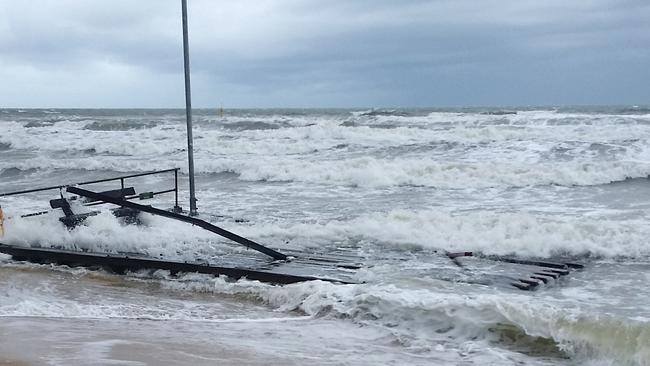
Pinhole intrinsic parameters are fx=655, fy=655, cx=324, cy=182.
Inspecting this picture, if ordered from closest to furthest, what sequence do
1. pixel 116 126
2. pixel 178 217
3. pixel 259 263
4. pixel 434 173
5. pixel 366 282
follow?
pixel 366 282
pixel 178 217
pixel 259 263
pixel 434 173
pixel 116 126

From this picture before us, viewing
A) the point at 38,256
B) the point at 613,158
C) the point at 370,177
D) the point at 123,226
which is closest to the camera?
the point at 38,256

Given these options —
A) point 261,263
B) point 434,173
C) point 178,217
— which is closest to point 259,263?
point 261,263

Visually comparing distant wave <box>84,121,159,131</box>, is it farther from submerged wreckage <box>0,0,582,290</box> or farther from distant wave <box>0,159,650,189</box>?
submerged wreckage <box>0,0,582,290</box>

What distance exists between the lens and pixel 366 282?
310 inches

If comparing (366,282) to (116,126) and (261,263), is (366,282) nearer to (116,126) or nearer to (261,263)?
(261,263)

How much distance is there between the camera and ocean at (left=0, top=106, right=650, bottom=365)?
5652 mm

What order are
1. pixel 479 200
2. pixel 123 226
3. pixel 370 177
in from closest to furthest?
pixel 123 226
pixel 479 200
pixel 370 177

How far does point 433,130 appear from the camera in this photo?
1492 inches

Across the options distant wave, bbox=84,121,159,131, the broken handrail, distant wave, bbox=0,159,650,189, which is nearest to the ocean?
distant wave, bbox=0,159,650,189

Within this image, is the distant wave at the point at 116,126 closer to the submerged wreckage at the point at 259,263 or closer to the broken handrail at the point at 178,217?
the submerged wreckage at the point at 259,263

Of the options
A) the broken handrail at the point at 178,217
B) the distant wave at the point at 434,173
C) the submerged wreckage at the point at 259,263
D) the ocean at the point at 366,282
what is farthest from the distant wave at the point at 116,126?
the broken handrail at the point at 178,217

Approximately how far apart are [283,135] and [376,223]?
26.4 metres

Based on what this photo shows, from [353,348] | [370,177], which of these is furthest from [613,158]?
[353,348]

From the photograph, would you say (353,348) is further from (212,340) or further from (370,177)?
(370,177)
